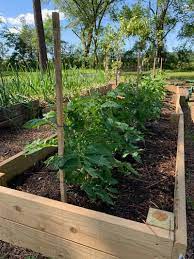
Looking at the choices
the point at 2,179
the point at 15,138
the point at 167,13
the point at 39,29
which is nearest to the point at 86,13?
the point at 167,13

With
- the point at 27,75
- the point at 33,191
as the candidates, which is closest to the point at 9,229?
the point at 33,191

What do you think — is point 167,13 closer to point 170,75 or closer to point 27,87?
point 170,75

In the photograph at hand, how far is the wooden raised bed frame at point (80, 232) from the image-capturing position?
1.23 meters

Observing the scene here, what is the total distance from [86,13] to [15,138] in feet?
84.6

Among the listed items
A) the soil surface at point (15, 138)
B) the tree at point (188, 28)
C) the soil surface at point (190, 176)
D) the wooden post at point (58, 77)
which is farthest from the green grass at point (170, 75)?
the tree at point (188, 28)

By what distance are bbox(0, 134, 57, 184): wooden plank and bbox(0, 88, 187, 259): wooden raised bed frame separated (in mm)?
435

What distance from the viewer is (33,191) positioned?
1.92 meters

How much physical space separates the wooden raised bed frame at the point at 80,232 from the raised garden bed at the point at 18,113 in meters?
1.96

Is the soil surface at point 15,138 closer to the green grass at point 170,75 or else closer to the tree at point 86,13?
the green grass at point 170,75

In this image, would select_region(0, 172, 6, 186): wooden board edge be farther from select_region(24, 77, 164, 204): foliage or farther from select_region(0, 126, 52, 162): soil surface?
select_region(0, 126, 52, 162): soil surface

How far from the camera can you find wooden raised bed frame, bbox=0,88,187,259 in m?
1.23

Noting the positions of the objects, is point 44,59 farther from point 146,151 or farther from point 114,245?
point 114,245

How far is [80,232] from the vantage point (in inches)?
54.2

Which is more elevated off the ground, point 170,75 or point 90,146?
point 90,146
